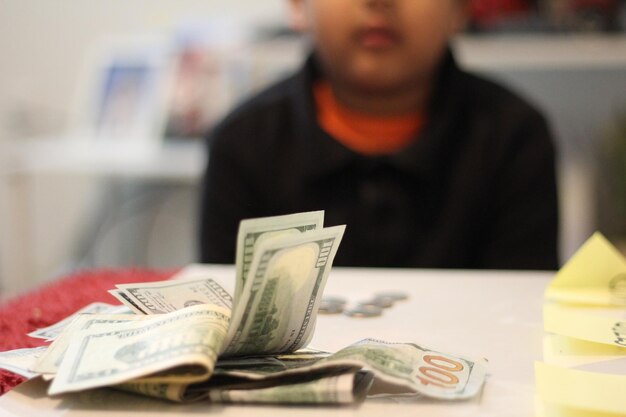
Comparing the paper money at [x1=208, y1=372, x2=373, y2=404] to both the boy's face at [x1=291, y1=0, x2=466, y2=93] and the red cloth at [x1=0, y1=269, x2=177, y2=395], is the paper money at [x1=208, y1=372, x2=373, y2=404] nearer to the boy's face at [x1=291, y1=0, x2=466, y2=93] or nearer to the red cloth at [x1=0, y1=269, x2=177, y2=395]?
the red cloth at [x1=0, y1=269, x2=177, y2=395]

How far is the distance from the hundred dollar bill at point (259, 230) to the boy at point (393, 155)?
64 cm

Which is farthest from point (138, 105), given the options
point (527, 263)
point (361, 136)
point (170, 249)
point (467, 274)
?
point (467, 274)

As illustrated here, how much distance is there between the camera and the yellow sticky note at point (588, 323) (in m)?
0.54

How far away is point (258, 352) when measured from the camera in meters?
0.46

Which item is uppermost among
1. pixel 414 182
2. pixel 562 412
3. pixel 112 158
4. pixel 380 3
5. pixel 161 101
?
pixel 380 3

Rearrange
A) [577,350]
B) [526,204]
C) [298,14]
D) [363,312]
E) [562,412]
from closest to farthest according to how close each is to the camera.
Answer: [562,412], [577,350], [363,312], [526,204], [298,14]

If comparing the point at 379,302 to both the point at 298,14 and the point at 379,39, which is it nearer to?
the point at 379,39

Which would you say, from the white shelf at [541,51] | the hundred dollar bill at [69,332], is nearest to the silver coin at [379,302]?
the hundred dollar bill at [69,332]

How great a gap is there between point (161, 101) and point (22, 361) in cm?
184

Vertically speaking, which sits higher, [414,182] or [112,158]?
[414,182]

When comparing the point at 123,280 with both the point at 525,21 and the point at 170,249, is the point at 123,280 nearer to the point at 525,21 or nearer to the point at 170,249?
the point at 525,21

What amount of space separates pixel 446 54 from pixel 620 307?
2.14ft

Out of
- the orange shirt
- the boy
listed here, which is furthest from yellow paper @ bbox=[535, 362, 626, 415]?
the orange shirt

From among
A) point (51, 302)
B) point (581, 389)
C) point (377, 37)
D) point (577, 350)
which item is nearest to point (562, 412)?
point (581, 389)
